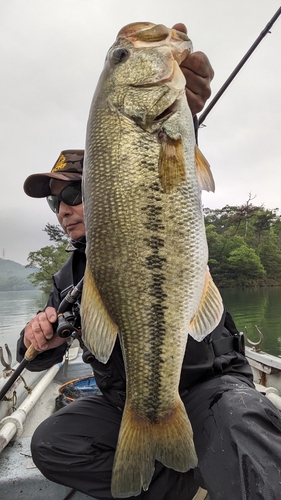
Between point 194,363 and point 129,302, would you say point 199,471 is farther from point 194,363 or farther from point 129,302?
A: point 129,302

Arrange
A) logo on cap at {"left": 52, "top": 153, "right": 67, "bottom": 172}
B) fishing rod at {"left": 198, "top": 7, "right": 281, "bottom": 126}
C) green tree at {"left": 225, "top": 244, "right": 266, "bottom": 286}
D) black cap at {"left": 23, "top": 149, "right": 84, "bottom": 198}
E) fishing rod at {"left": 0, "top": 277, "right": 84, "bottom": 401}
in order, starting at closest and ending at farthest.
→ fishing rod at {"left": 0, "top": 277, "right": 84, "bottom": 401}, black cap at {"left": 23, "top": 149, "right": 84, "bottom": 198}, logo on cap at {"left": 52, "top": 153, "right": 67, "bottom": 172}, fishing rod at {"left": 198, "top": 7, "right": 281, "bottom": 126}, green tree at {"left": 225, "top": 244, "right": 266, "bottom": 286}

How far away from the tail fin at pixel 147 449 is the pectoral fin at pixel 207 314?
371 millimetres

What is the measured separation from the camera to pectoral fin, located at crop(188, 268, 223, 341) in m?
1.71

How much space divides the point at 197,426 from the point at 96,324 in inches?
32.9

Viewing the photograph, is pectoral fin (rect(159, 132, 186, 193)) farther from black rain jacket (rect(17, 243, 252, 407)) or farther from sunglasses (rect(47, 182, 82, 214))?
sunglasses (rect(47, 182, 82, 214))

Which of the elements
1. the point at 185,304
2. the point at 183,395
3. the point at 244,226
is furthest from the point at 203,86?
the point at 244,226

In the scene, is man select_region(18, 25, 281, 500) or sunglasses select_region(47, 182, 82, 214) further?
sunglasses select_region(47, 182, 82, 214)

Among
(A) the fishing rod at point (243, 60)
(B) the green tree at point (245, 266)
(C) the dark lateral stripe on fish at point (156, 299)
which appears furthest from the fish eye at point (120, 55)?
(B) the green tree at point (245, 266)

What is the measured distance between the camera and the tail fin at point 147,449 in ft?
5.34

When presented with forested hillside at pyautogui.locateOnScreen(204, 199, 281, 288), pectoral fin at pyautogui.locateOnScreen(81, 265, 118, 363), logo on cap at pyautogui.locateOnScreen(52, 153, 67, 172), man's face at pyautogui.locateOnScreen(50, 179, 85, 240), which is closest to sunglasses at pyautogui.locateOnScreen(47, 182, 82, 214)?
man's face at pyautogui.locateOnScreen(50, 179, 85, 240)

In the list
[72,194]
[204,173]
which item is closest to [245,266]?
[72,194]

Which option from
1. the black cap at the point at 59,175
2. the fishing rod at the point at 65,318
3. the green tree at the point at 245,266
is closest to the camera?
the fishing rod at the point at 65,318

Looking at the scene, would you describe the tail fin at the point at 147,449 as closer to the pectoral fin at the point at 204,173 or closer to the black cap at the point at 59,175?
the pectoral fin at the point at 204,173

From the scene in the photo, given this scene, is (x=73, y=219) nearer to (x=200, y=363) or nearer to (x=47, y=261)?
(x=200, y=363)
